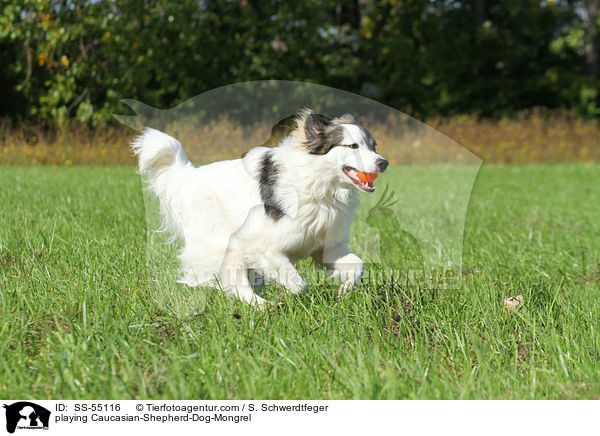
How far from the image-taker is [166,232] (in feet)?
9.48

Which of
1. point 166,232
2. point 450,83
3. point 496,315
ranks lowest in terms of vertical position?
point 496,315

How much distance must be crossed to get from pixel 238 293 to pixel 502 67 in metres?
19.4

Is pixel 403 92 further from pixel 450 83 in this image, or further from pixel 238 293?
pixel 238 293

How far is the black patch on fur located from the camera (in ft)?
7.78

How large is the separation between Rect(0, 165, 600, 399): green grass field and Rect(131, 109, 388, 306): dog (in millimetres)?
185

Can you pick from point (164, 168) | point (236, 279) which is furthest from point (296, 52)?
point (236, 279)

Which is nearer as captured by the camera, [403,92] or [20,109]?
[20,109]

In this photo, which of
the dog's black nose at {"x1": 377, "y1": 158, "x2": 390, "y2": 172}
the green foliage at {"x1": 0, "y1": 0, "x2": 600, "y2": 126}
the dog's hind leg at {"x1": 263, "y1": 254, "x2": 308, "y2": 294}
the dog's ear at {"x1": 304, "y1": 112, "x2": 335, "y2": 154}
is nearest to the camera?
the dog's black nose at {"x1": 377, "y1": 158, "x2": 390, "y2": 172}

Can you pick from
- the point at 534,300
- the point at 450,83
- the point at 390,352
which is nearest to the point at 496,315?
the point at 534,300

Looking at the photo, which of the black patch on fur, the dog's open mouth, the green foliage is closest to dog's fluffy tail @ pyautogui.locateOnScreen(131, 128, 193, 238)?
the black patch on fur

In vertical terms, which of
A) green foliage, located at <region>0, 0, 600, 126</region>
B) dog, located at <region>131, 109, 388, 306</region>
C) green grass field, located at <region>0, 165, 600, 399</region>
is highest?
green foliage, located at <region>0, 0, 600, 126</region>

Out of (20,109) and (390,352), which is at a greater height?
(20,109)

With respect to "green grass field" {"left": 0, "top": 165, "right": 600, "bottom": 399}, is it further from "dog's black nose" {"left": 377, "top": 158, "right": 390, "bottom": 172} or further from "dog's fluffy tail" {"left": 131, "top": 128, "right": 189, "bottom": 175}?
"dog's fluffy tail" {"left": 131, "top": 128, "right": 189, "bottom": 175}

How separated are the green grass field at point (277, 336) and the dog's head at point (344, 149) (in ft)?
1.26
